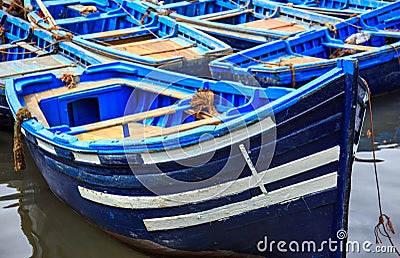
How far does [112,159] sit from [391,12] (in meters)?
6.97

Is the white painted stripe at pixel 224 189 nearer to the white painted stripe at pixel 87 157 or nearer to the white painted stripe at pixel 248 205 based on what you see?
the white painted stripe at pixel 248 205

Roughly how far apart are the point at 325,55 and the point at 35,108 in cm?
464

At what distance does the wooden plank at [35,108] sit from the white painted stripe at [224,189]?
1.17 metres

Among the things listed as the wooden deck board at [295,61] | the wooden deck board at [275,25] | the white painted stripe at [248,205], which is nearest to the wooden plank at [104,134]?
the white painted stripe at [248,205]

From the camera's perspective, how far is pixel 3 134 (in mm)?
9516

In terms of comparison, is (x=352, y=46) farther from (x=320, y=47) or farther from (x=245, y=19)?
(x=245, y=19)

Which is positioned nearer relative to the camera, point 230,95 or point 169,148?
point 169,148

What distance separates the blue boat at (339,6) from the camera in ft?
37.0

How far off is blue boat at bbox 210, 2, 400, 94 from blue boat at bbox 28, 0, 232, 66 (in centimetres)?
56

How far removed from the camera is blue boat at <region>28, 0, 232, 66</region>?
894cm

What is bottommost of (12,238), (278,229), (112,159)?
(12,238)

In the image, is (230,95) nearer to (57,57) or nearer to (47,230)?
(47,230)

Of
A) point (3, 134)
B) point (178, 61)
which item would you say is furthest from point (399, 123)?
point (3, 134)

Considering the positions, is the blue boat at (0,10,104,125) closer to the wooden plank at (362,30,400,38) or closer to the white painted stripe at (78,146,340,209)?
the white painted stripe at (78,146,340,209)
